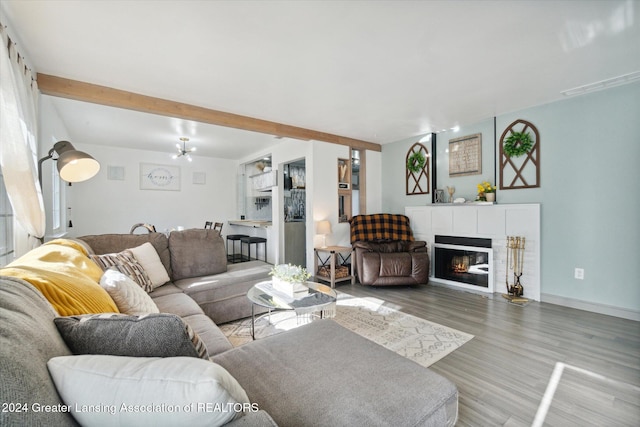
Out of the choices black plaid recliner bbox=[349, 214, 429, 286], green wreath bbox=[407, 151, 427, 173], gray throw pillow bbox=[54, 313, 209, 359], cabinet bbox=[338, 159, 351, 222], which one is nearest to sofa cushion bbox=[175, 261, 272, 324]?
black plaid recliner bbox=[349, 214, 429, 286]

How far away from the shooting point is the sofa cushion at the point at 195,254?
118 inches

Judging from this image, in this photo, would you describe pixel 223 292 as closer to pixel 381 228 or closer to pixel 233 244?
pixel 381 228

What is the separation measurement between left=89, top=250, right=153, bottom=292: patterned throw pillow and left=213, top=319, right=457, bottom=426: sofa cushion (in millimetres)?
1530

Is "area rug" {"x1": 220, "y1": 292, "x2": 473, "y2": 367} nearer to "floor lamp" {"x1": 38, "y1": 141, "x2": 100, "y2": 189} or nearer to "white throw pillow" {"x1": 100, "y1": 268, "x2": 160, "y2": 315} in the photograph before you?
"white throw pillow" {"x1": 100, "y1": 268, "x2": 160, "y2": 315}

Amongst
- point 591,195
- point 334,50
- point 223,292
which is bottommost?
point 223,292

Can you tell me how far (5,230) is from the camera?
1.92 metres

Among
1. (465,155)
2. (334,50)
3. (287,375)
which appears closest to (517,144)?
(465,155)

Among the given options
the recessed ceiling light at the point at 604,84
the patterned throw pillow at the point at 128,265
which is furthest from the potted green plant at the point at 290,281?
the recessed ceiling light at the point at 604,84

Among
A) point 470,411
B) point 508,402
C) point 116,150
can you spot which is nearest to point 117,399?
point 470,411

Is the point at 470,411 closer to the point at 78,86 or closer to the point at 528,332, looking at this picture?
the point at 528,332

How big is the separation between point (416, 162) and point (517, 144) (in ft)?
4.93

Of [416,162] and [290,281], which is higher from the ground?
[416,162]

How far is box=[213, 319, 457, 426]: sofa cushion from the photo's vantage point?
3.22 ft

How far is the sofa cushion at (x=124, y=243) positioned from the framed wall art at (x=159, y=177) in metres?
3.80
